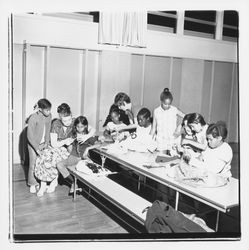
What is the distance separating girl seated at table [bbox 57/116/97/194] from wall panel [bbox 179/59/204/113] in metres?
2.35

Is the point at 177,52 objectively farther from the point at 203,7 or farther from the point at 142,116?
the point at 203,7

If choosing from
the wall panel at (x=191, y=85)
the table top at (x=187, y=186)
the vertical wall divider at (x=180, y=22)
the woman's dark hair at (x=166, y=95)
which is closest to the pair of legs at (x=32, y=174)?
the table top at (x=187, y=186)

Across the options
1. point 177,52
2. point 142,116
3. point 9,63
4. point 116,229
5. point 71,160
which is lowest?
point 116,229

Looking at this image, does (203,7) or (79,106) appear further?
(79,106)

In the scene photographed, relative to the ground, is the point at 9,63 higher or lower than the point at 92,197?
higher

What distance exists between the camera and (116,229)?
9.53 ft

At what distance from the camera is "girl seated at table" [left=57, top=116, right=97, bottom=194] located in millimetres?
3525

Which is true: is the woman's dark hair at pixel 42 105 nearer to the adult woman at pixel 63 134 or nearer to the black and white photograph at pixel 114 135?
the black and white photograph at pixel 114 135

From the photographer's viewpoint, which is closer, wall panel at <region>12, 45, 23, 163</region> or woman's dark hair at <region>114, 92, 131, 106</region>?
wall panel at <region>12, 45, 23, 163</region>

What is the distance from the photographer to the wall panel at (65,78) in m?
3.99

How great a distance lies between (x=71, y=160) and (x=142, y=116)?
3.19 ft

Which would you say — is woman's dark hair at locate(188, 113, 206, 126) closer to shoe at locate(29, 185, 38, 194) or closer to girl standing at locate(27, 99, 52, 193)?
girl standing at locate(27, 99, 52, 193)

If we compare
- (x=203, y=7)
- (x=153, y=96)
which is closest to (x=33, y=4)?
(x=203, y=7)

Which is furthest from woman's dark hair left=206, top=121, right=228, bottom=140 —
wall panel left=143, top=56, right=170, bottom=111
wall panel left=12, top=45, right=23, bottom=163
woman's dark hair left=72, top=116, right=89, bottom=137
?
wall panel left=143, top=56, right=170, bottom=111
